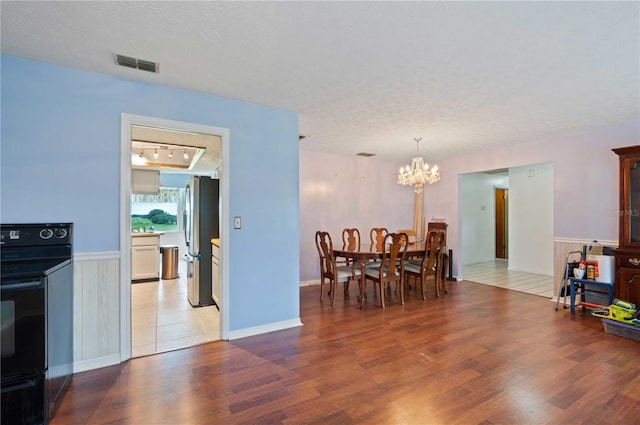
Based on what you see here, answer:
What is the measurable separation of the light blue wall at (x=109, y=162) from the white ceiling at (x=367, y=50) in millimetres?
157

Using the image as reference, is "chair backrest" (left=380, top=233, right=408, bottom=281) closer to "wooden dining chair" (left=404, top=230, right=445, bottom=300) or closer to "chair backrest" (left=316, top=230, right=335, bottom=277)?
"wooden dining chair" (left=404, top=230, right=445, bottom=300)

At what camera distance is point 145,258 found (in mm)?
5590

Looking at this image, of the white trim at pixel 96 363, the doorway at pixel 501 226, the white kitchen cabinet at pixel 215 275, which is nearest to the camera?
the white trim at pixel 96 363

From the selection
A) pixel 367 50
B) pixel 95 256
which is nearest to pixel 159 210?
pixel 95 256

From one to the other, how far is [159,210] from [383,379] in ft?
22.5

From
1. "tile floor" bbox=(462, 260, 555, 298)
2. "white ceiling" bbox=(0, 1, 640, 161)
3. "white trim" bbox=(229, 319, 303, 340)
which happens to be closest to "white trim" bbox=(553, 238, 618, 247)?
"tile floor" bbox=(462, 260, 555, 298)

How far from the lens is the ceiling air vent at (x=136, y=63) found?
223cm

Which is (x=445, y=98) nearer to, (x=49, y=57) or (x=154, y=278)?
(x=49, y=57)

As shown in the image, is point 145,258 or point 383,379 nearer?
point 383,379

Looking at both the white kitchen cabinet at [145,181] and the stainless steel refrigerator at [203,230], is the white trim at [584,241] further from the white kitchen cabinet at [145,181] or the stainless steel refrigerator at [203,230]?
the white kitchen cabinet at [145,181]

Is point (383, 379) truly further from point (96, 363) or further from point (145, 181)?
point (145, 181)

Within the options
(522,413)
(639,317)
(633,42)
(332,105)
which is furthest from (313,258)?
(633,42)

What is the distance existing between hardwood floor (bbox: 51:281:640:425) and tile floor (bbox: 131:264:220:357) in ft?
0.69

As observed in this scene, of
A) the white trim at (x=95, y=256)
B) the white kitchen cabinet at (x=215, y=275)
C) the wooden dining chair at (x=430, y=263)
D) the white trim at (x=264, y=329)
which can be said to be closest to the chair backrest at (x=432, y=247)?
the wooden dining chair at (x=430, y=263)
